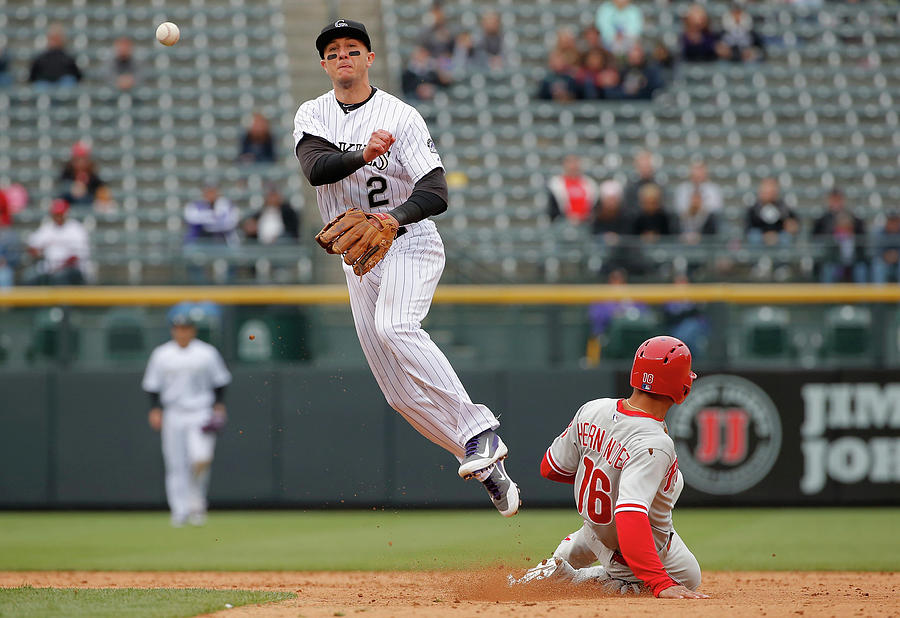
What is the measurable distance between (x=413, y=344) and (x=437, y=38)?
10.6 meters

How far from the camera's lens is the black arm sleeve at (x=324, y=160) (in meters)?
5.20

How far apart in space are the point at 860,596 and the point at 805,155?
33.1 ft

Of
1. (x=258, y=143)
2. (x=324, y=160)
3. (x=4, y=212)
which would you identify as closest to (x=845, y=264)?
(x=258, y=143)

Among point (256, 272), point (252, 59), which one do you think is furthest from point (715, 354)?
point (252, 59)

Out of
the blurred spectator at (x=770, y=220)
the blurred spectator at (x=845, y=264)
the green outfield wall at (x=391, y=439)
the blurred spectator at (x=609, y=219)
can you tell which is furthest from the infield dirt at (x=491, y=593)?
the blurred spectator at (x=770, y=220)

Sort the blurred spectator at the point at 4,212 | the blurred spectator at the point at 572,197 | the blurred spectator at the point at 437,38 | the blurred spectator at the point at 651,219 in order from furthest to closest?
the blurred spectator at the point at 437,38 < the blurred spectator at the point at 4,212 < the blurred spectator at the point at 572,197 < the blurred spectator at the point at 651,219

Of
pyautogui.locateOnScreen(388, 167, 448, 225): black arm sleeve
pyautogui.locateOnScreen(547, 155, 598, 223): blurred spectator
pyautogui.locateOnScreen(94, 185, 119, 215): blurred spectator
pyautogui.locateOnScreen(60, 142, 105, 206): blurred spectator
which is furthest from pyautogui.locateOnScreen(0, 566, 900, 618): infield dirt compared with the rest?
pyautogui.locateOnScreen(60, 142, 105, 206): blurred spectator

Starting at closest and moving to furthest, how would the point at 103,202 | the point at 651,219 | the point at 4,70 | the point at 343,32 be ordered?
1. the point at 343,32
2. the point at 651,219
3. the point at 103,202
4. the point at 4,70

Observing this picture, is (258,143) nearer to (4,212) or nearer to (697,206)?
(4,212)

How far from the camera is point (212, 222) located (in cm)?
1249

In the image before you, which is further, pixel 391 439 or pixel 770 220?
pixel 770 220

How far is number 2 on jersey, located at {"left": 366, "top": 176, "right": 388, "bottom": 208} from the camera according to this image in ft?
18.4

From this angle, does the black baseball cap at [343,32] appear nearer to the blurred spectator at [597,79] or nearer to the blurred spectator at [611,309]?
the blurred spectator at [611,309]

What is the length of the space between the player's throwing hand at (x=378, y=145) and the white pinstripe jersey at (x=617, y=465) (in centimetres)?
137
